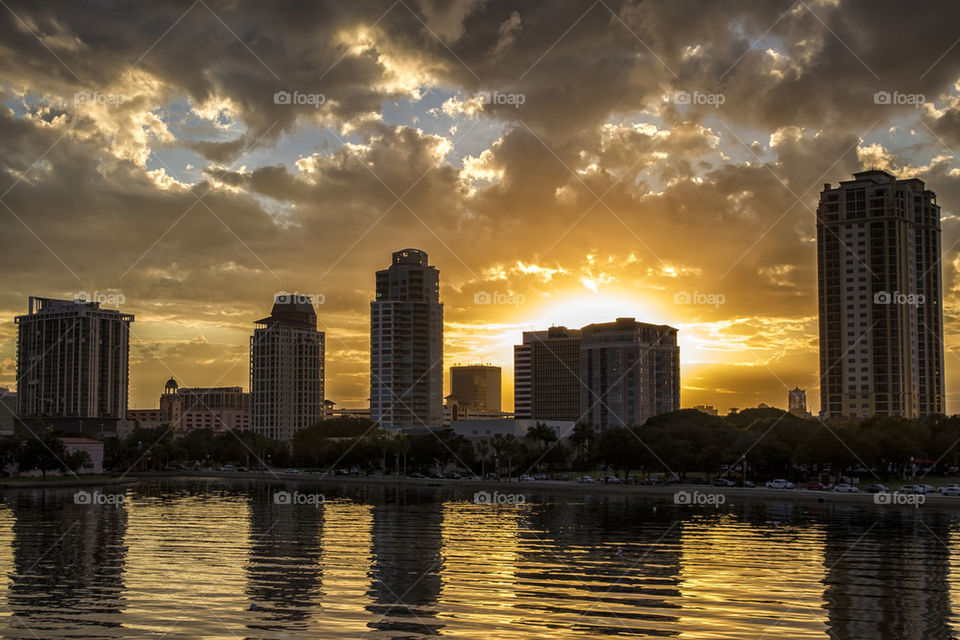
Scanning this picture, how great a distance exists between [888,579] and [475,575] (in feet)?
71.6

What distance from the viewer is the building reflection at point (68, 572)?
37.7 m

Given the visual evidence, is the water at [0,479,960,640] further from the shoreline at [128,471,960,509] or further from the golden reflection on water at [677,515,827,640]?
the shoreline at [128,471,960,509]

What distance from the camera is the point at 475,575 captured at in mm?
49812

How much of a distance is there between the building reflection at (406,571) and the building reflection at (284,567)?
3.11 meters

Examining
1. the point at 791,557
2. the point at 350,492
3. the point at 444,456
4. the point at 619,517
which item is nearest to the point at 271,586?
the point at 791,557

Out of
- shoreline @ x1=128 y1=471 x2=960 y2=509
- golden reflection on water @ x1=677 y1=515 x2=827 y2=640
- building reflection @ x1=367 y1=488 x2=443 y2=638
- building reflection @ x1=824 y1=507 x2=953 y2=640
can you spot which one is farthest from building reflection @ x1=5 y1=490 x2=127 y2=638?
shoreline @ x1=128 y1=471 x2=960 y2=509

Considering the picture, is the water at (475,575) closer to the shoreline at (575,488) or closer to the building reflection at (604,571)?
the building reflection at (604,571)

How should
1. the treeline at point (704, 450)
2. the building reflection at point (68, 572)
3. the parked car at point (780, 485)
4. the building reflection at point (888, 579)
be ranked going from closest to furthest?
the building reflection at point (68, 572) → the building reflection at point (888, 579) → the parked car at point (780, 485) → the treeline at point (704, 450)

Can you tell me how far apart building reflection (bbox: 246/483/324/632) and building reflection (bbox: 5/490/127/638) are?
6190mm

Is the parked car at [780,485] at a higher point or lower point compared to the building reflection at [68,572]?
lower

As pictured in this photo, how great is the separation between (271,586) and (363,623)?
33.2 feet

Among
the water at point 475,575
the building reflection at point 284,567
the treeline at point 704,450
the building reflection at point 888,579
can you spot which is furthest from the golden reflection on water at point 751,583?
the treeline at point 704,450

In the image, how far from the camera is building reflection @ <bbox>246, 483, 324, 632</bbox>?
128 ft

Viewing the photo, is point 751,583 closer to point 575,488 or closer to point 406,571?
point 406,571
